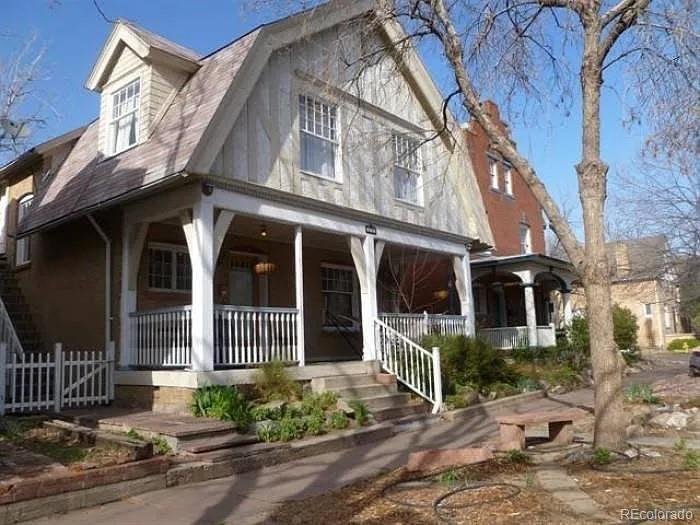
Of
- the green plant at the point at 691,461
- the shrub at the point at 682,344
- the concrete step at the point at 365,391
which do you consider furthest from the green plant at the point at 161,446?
the shrub at the point at 682,344

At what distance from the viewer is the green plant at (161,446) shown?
7575mm

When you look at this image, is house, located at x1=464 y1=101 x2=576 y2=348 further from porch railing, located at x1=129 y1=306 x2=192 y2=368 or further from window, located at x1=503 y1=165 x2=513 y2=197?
porch railing, located at x1=129 y1=306 x2=192 y2=368

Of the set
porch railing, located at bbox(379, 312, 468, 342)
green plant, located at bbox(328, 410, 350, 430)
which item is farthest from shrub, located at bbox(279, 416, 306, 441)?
porch railing, located at bbox(379, 312, 468, 342)

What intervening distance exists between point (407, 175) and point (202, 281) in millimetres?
7168

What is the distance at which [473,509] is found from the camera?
16.8 ft

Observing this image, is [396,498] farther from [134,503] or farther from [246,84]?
[246,84]

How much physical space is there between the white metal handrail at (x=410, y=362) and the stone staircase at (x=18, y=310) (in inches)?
290

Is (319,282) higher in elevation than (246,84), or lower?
lower

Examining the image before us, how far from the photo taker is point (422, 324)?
14086 mm

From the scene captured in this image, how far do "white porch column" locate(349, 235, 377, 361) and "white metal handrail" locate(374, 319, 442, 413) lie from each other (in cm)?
15

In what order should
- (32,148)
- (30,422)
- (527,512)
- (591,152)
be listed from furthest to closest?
(32,148), (30,422), (591,152), (527,512)

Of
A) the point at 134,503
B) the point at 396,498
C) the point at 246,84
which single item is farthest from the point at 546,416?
the point at 246,84

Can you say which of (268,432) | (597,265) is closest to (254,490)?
(268,432)

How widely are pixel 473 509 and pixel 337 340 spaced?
35.7 ft
